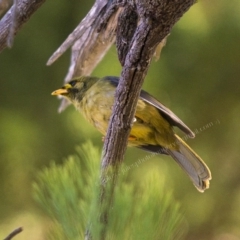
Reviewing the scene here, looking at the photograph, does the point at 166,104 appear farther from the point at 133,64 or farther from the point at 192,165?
the point at 133,64

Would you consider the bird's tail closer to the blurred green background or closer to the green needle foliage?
the blurred green background

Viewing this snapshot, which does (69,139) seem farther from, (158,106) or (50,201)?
(50,201)

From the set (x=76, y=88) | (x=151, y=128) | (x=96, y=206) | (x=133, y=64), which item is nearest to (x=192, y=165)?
(x=151, y=128)

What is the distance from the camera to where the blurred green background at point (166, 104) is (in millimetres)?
2000

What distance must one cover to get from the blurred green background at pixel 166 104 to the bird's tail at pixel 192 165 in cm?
24

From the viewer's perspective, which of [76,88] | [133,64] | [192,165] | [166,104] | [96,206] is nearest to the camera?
[96,206]

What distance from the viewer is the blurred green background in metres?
2.00

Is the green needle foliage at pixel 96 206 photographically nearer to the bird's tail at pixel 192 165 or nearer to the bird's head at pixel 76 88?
the bird's tail at pixel 192 165

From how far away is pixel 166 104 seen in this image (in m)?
2.03

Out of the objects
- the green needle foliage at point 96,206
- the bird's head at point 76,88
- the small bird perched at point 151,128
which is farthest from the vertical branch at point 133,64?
the bird's head at point 76,88

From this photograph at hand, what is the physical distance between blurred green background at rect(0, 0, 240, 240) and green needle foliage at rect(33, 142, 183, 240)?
1226 millimetres

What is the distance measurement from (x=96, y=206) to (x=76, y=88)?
125 centimetres

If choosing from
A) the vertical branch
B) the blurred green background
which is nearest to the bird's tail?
the blurred green background

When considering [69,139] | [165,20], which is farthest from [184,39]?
[165,20]
